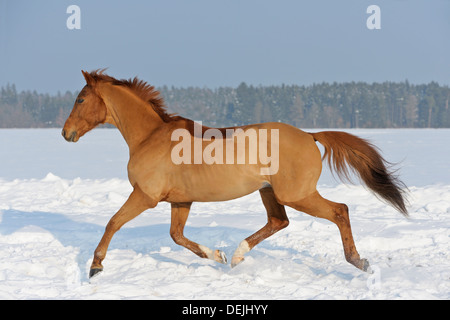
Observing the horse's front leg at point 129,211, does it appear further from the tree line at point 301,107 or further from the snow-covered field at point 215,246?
the tree line at point 301,107

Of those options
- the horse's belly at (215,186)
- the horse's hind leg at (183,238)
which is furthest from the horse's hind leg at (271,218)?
the horse's belly at (215,186)

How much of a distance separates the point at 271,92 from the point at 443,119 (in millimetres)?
23908

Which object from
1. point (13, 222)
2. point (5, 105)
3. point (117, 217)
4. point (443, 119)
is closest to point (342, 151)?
point (117, 217)

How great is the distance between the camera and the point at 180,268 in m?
4.90

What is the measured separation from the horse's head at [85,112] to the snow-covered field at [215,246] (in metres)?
1.40

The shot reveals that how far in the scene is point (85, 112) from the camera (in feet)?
16.8

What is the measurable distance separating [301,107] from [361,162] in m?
62.4

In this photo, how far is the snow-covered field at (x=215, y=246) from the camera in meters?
4.21

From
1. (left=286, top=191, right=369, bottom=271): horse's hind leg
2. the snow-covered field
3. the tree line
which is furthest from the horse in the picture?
the tree line

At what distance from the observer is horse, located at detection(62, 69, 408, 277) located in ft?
15.0

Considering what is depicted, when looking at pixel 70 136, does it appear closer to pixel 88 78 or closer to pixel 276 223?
pixel 88 78

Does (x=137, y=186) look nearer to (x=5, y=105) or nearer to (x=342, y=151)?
(x=342, y=151)

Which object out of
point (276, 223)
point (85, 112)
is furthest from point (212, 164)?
point (85, 112)

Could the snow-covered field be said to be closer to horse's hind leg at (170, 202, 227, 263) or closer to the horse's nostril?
horse's hind leg at (170, 202, 227, 263)
